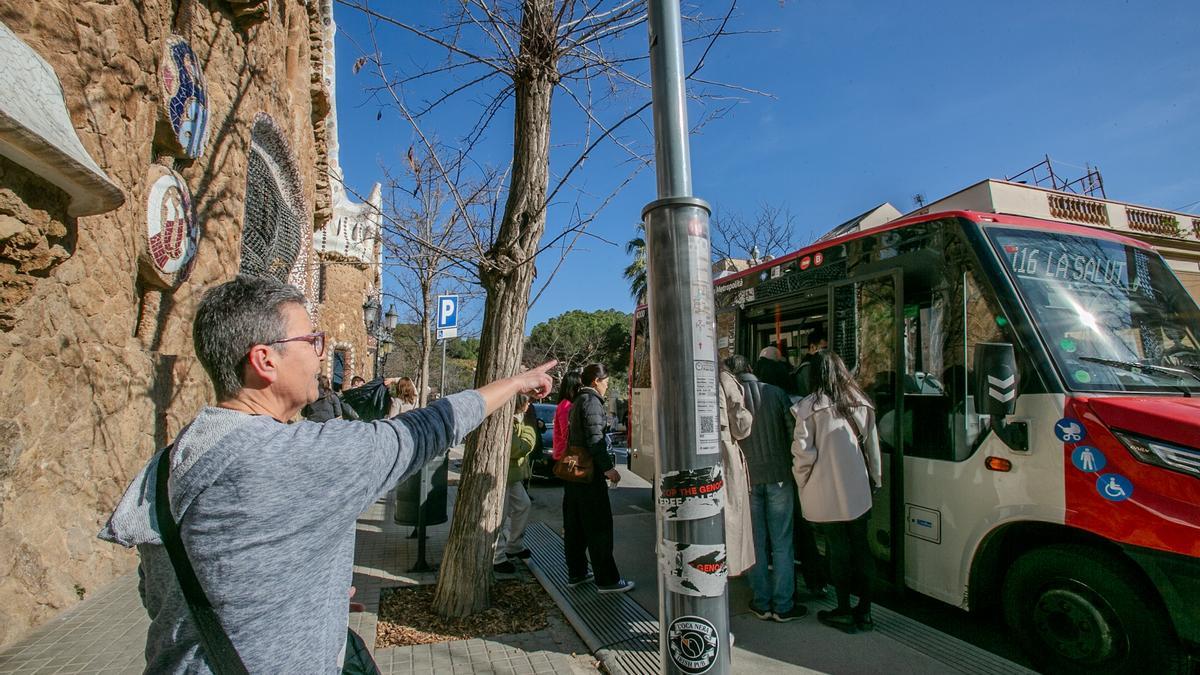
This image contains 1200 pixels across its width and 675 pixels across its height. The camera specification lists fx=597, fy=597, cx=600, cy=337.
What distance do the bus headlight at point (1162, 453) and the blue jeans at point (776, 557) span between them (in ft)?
6.43

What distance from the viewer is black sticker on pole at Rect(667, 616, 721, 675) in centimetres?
227

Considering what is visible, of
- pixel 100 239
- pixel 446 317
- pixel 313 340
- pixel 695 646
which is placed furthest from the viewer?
pixel 446 317

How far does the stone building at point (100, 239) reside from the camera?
156 inches

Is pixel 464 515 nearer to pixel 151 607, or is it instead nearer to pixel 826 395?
pixel 826 395

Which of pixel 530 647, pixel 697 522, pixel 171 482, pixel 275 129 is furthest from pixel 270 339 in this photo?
pixel 275 129

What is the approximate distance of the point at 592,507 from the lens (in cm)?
479

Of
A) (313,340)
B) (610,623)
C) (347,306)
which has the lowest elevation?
(610,623)

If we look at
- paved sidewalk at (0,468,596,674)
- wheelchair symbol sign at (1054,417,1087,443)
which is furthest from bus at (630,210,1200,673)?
paved sidewalk at (0,468,596,674)

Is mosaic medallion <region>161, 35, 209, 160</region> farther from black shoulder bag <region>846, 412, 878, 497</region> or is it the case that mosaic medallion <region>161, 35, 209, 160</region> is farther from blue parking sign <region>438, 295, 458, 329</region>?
black shoulder bag <region>846, 412, 878, 497</region>

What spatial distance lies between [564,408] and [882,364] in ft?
8.70

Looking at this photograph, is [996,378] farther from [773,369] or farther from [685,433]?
[773,369]

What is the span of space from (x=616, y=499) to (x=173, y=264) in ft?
21.4

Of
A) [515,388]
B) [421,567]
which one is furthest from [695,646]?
[421,567]

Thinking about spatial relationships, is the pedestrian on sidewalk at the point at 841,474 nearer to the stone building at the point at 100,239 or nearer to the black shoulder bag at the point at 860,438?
the black shoulder bag at the point at 860,438
